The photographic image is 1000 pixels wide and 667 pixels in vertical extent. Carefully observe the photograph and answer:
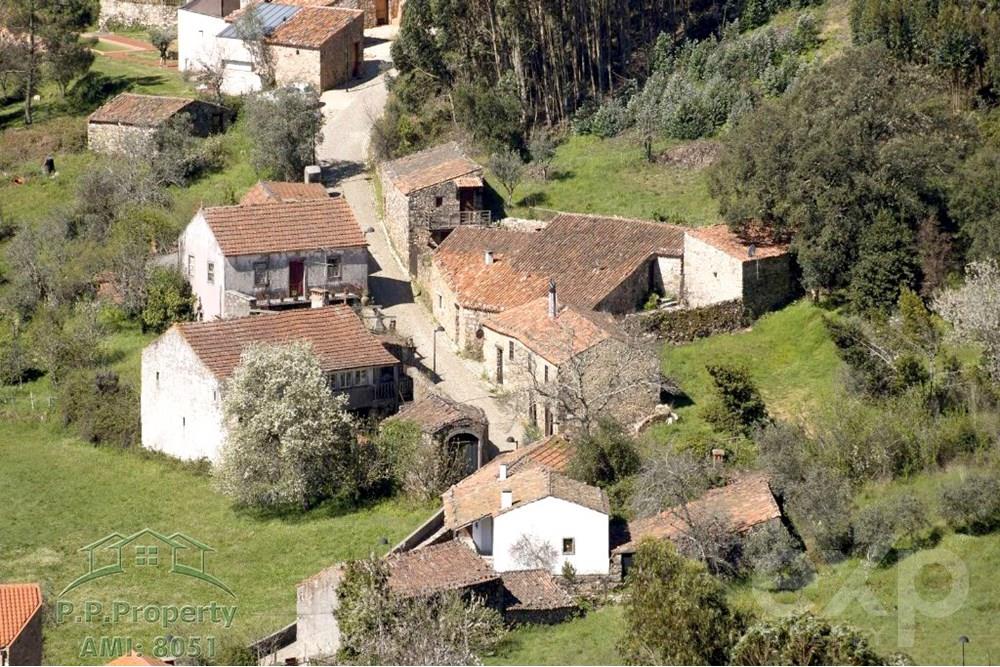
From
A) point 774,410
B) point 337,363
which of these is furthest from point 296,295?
point 774,410

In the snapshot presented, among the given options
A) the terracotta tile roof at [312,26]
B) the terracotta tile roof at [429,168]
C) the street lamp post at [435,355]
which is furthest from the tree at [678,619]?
the terracotta tile roof at [312,26]

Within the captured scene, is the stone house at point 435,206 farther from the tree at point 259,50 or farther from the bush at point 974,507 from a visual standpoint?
the bush at point 974,507

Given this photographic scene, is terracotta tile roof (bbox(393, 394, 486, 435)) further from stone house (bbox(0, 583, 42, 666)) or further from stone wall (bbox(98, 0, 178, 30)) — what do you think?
stone wall (bbox(98, 0, 178, 30))

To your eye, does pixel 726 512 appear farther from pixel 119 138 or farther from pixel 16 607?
pixel 119 138

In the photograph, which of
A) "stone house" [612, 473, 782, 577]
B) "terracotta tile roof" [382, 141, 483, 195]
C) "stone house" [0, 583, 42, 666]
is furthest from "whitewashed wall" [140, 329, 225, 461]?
"stone house" [612, 473, 782, 577]

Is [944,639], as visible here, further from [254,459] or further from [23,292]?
[23,292]
